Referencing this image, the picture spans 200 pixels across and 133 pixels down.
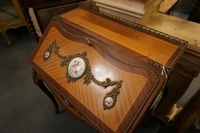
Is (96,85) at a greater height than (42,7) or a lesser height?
lesser

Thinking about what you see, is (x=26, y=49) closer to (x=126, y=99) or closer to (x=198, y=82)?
(x=126, y=99)

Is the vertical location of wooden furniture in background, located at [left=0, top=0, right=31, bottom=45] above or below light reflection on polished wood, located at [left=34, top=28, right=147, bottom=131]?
below

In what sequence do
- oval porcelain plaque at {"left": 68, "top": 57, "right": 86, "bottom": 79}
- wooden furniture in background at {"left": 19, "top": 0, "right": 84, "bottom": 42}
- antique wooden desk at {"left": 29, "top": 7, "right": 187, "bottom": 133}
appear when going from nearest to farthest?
antique wooden desk at {"left": 29, "top": 7, "right": 187, "bottom": 133} < oval porcelain plaque at {"left": 68, "top": 57, "right": 86, "bottom": 79} < wooden furniture in background at {"left": 19, "top": 0, "right": 84, "bottom": 42}

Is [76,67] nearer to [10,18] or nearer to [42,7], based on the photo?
[42,7]

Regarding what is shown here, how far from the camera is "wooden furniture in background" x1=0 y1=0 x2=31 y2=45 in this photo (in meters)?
2.32

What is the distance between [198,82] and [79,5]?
172 cm

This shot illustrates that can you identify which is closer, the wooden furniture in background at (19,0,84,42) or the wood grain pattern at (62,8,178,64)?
the wood grain pattern at (62,8,178,64)

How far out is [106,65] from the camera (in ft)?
2.37

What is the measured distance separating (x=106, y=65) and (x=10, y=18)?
2.52m

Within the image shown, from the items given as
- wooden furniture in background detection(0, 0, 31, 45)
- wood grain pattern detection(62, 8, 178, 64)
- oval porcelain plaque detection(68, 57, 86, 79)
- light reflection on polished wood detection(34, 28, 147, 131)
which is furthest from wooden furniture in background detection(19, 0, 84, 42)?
wooden furniture in background detection(0, 0, 31, 45)

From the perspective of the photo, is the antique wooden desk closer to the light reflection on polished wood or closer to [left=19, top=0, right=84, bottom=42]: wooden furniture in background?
the light reflection on polished wood

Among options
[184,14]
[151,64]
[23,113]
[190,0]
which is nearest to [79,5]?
[151,64]

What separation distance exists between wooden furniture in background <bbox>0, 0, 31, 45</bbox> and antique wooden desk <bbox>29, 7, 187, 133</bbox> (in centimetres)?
182

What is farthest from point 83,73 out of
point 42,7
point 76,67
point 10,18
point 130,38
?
point 10,18
